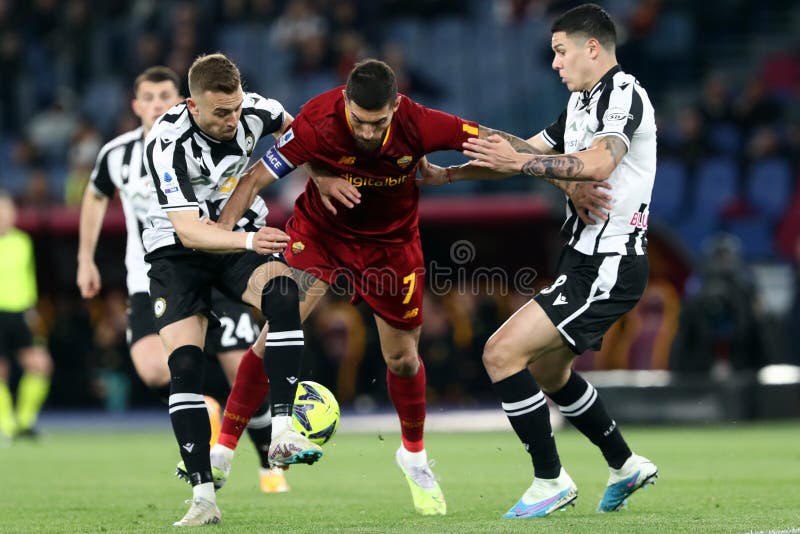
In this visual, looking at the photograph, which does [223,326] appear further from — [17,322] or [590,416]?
[17,322]

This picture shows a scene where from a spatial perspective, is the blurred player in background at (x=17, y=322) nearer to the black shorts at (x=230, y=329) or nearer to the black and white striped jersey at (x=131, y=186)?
the black and white striped jersey at (x=131, y=186)

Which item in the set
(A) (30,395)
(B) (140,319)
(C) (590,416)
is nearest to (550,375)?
(C) (590,416)

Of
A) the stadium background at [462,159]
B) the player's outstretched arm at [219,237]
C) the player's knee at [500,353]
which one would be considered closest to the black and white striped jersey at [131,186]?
the player's outstretched arm at [219,237]

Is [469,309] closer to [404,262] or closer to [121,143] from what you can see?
[121,143]

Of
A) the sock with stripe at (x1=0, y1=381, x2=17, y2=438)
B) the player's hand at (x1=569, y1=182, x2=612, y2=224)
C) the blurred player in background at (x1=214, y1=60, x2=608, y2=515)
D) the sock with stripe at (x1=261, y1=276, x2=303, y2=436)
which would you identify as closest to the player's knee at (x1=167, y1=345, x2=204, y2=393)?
the sock with stripe at (x1=261, y1=276, x2=303, y2=436)

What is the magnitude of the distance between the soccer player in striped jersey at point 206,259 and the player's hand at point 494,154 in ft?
3.41

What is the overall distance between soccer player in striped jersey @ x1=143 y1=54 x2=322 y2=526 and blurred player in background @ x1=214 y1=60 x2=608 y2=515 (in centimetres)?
19

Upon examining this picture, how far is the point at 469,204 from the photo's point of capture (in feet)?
55.1

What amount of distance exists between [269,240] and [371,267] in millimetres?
972

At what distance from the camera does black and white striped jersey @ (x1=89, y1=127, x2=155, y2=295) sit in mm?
8203

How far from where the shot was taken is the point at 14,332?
13680 millimetres

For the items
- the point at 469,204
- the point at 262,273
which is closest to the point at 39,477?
the point at 262,273

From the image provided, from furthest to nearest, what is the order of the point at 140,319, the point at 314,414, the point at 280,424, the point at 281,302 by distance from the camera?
the point at 140,319, the point at 281,302, the point at 314,414, the point at 280,424

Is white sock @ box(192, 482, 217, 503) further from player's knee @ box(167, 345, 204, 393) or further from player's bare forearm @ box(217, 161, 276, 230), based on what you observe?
player's bare forearm @ box(217, 161, 276, 230)
